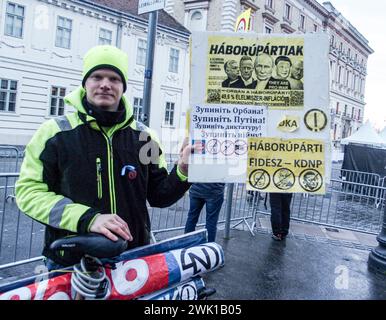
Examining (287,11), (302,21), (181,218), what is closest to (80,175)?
(181,218)

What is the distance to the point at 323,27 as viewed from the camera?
5284 cm

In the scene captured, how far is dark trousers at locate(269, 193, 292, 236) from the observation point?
6.09m

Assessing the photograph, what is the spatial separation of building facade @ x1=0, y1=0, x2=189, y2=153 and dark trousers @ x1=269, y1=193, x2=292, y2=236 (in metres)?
11.7

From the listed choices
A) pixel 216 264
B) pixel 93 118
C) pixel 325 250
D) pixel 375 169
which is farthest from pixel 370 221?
pixel 93 118

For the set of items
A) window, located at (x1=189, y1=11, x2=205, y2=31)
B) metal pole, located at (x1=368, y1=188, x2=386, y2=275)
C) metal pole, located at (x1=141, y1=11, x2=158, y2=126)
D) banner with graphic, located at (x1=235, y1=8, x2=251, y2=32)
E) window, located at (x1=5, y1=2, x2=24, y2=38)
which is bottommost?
metal pole, located at (x1=368, y1=188, x2=386, y2=275)

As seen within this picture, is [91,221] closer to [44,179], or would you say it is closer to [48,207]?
[48,207]

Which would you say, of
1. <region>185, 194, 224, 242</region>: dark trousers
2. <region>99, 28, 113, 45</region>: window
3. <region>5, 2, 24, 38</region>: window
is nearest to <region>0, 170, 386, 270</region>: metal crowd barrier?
<region>185, 194, 224, 242</region>: dark trousers

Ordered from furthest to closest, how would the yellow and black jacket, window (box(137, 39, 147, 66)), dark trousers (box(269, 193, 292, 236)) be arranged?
window (box(137, 39, 147, 66))
dark trousers (box(269, 193, 292, 236))
the yellow and black jacket

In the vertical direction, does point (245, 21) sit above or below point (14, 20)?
below

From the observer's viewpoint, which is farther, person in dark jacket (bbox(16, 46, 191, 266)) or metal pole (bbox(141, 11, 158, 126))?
metal pole (bbox(141, 11, 158, 126))

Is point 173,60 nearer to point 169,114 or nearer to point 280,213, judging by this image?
point 169,114

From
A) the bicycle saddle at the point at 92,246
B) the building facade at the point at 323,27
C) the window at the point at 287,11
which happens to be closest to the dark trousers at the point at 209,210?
the bicycle saddle at the point at 92,246

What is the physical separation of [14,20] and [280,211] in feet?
64.3

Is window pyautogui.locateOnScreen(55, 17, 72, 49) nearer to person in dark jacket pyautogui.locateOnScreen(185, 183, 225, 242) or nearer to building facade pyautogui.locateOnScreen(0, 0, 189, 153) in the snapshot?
building facade pyautogui.locateOnScreen(0, 0, 189, 153)
